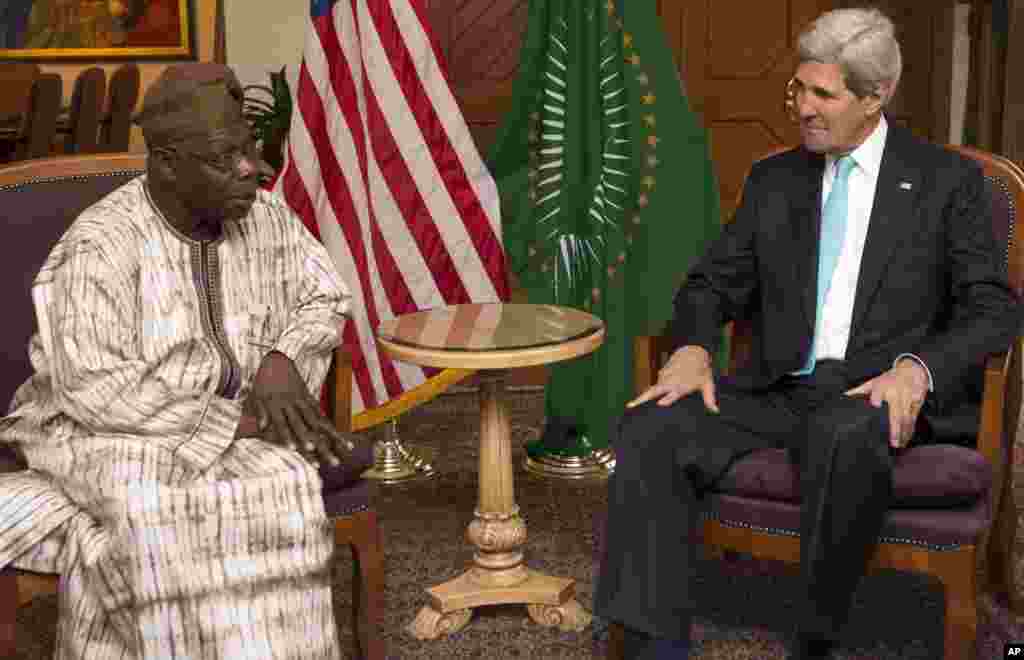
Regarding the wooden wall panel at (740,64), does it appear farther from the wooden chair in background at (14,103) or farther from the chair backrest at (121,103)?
the wooden chair in background at (14,103)

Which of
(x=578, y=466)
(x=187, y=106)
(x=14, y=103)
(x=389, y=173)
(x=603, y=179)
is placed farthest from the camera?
(x=14, y=103)

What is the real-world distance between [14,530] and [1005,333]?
2.01 meters

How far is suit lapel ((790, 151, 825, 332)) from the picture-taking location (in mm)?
3123

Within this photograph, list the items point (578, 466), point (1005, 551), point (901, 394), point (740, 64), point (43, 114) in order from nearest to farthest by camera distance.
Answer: point (901, 394)
point (1005, 551)
point (578, 466)
point (740, 64)
point (43, 114)

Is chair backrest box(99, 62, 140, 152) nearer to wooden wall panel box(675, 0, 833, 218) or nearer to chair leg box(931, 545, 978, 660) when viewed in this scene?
wooden wall panel box(675, 0, 833, 218)

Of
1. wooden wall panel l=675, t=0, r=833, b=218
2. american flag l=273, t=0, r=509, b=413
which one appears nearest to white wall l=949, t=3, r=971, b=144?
wooden wall panel l=675, t=0, r=833, b=218

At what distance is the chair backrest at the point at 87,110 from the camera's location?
21.5 ft

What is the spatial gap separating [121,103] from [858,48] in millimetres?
4741

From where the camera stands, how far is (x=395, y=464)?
14.9 feet

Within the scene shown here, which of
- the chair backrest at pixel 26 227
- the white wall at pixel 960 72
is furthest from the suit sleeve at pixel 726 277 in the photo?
the white wall at pixel 960 72

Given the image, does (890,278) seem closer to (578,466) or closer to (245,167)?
(245,167)

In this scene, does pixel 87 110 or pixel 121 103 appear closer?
pixel 87 110

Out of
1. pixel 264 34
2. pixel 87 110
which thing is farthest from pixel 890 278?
pixel 87 110

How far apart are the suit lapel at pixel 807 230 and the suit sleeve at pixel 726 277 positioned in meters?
0.10
